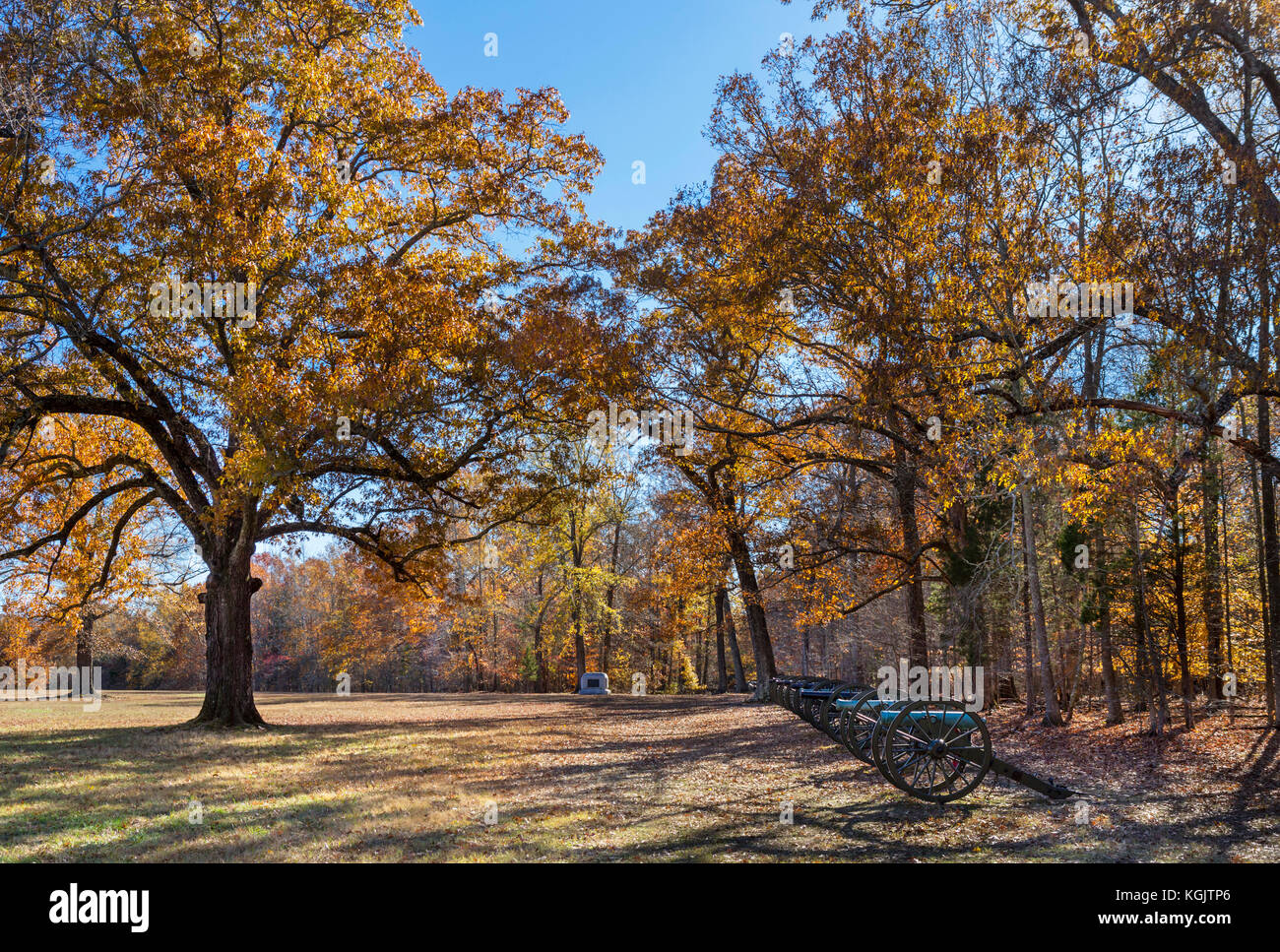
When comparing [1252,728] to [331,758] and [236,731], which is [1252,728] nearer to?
[331,758]

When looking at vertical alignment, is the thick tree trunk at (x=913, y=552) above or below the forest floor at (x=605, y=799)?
above

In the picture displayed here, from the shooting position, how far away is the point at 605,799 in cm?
866

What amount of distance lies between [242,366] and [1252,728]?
54.0ft

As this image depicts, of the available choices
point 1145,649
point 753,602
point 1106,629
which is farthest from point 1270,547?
point 753,602

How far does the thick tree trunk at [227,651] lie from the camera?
15.3 m

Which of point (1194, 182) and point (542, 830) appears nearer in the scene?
point (542, 830)

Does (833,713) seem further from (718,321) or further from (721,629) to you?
(721,629)

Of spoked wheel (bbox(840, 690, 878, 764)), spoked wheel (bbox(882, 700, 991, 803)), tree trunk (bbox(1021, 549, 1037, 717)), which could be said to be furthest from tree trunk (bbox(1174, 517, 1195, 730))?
spoked wheel (bbox(882, 700, 991, 803))

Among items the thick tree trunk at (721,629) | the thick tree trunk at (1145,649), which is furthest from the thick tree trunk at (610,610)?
the thick tree trunk at (1145,649)

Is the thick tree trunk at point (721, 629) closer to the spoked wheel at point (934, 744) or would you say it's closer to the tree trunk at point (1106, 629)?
the tree trunk at point (1106, 629)

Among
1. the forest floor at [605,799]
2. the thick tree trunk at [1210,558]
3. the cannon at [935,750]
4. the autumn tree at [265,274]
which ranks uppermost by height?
the autumn tree at [265,274]

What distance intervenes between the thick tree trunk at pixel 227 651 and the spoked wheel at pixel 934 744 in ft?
40.0

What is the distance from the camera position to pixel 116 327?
13008 millimetres

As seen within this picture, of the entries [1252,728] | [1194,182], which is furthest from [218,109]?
[1252,728]
